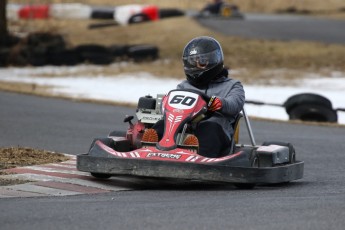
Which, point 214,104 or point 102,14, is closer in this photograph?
point 214,104

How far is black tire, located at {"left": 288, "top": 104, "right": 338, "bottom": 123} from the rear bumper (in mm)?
6748

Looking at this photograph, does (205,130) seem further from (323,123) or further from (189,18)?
(189,18)

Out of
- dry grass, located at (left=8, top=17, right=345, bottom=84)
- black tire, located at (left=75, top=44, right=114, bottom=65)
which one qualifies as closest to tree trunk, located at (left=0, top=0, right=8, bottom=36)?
dry grass, located at (left=8, top=17, right=345, bottom=84)

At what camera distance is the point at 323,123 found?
14883 millimetres

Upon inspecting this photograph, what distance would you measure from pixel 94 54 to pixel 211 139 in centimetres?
1747

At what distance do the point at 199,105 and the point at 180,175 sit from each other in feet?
2.57

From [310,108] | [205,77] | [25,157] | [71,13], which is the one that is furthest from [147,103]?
[71,13]

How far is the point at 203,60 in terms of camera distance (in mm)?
9000

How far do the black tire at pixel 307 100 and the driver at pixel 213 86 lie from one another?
574cm

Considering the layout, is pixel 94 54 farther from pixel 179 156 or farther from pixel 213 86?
pixel 179 156

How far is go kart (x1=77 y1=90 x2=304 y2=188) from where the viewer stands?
316 inches

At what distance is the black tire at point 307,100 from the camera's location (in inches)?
580

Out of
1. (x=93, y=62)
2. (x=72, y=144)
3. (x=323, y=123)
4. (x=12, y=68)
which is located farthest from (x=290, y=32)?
(x=72, y=144)

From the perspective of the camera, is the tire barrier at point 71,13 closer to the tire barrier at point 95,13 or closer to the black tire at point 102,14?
the tire barrier at point 95,13
